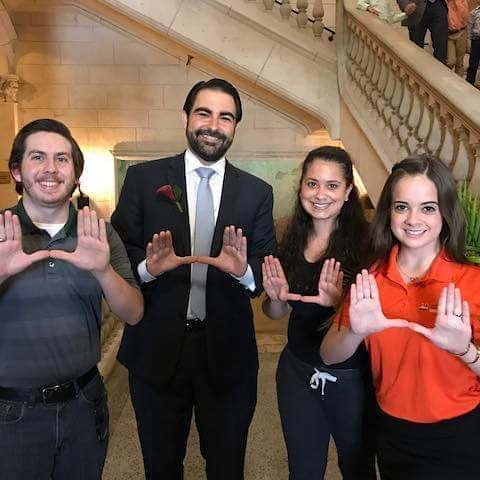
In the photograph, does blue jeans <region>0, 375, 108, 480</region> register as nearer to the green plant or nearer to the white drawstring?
the white drawstring

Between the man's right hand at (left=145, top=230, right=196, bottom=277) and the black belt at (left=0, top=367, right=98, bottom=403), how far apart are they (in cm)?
44

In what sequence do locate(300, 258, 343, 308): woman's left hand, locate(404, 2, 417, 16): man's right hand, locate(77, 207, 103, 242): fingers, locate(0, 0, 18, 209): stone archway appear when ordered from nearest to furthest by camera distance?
locate(77, 207, 103, 242): fingers
locate(300, 258, 343, 308): woman's left hand
locate(404, 2, 417, 16): man's right hand
locate(0, 0, 18, 209): stone archway

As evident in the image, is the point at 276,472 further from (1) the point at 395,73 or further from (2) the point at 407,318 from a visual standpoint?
(1) the point at 395,73

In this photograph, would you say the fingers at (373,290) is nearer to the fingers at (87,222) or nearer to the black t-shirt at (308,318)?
the black t-shirt at (308,318)

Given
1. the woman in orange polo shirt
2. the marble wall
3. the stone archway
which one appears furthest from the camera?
the marble wall

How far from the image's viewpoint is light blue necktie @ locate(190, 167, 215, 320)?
192 cm

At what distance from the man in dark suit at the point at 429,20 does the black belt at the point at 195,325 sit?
3697 mm

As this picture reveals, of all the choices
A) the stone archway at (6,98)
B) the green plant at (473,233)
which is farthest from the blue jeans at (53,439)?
the stone archway at (6,98)

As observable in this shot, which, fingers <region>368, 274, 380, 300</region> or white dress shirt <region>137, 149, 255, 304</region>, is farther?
white dress shirt <region>137, 149, 255, 304</region>

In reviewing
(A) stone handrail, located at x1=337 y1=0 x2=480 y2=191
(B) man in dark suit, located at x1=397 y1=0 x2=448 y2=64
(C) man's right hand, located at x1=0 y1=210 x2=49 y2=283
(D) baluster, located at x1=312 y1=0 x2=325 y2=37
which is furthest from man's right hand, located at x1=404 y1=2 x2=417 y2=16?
(C) man's right hand, located at x1=0 y1=210 x2=49 y2=283

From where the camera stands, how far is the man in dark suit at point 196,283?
1.90 meters

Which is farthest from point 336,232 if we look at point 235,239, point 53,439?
point 53,439

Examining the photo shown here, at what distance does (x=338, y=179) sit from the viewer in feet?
5.91

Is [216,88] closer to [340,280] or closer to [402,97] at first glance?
[340,280]
